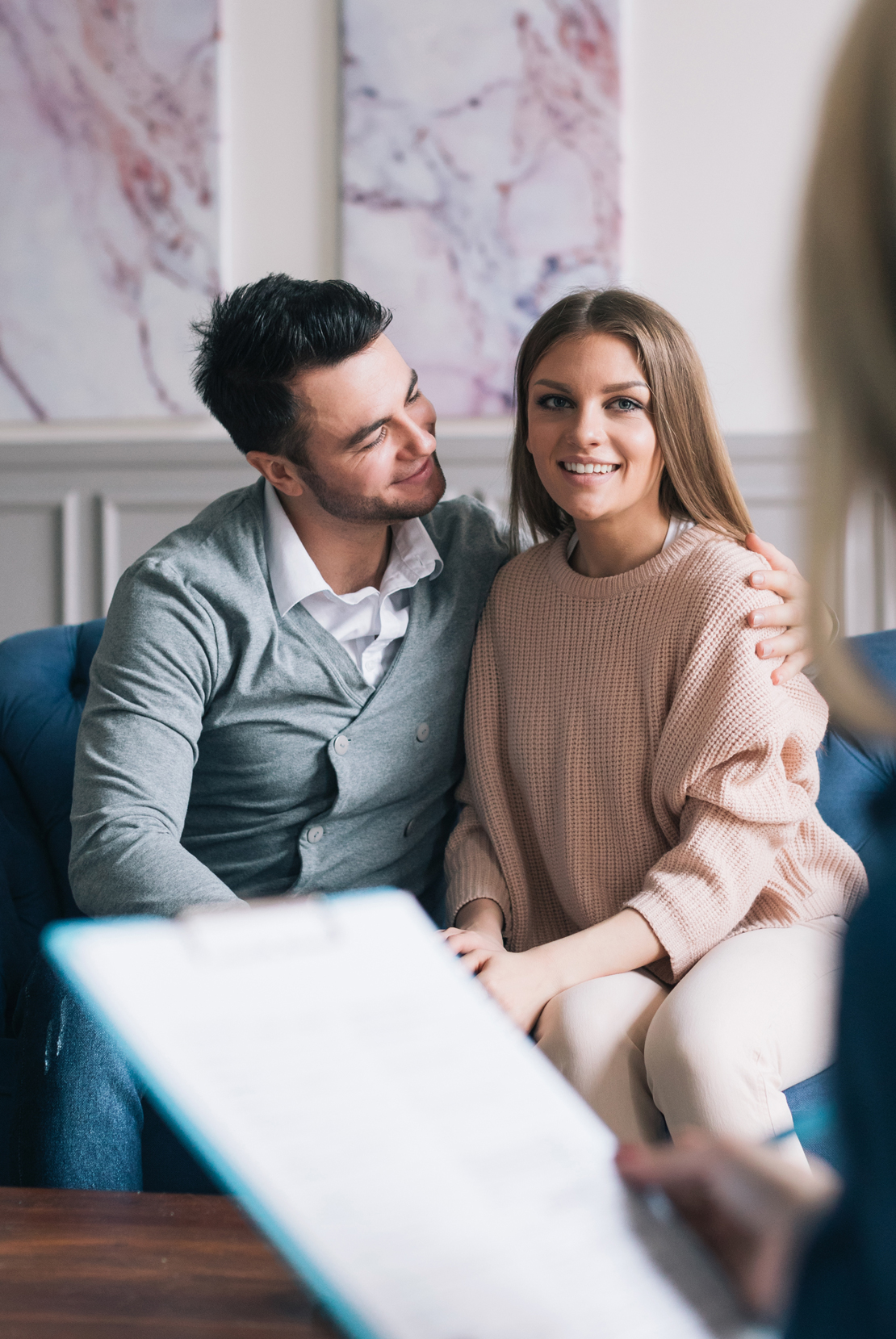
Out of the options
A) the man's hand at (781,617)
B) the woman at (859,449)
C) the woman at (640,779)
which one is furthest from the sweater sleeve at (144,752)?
the woman at (859,449)

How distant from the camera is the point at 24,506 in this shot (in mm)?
3057

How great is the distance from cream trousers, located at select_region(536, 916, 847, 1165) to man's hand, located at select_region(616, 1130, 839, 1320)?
651mm

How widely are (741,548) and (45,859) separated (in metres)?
1.10

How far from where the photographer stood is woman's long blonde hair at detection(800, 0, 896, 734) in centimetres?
38

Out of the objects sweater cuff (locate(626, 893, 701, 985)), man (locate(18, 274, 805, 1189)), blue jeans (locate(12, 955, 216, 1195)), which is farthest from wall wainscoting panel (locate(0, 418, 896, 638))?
blue jeans (locate(12, 955, 216, 1195))

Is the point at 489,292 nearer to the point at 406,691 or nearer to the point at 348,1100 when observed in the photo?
the point at 406,691

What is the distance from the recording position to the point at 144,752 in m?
1.45

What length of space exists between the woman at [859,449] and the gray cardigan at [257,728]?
112 cm

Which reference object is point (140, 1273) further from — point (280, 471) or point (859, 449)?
point (280, 471)

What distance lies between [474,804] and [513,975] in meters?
0.33

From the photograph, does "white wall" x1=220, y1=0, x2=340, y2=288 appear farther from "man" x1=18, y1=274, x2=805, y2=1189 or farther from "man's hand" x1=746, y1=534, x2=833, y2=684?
"man's hand" x1=746, y1=534, x2=833, y2=684

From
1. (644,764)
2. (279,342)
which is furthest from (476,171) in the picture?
(644,764)

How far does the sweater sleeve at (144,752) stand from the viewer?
135 centimetres

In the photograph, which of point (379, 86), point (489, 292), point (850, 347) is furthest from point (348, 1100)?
point (379, 86)
